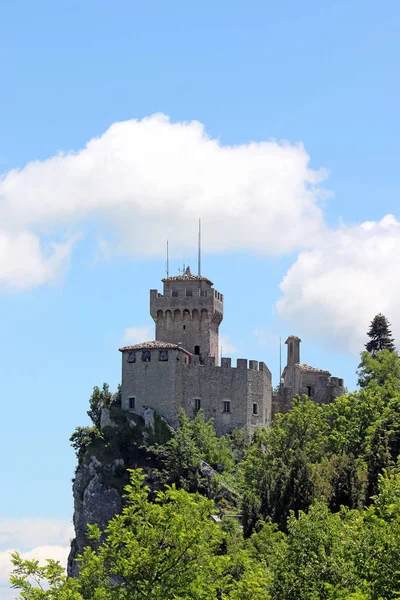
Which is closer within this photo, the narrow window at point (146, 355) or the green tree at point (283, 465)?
the green tree at point (283, 465)

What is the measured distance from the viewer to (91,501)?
3912 inches

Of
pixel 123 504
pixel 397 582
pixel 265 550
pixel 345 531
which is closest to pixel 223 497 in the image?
pixel 123 504

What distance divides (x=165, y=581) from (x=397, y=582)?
9843 mm

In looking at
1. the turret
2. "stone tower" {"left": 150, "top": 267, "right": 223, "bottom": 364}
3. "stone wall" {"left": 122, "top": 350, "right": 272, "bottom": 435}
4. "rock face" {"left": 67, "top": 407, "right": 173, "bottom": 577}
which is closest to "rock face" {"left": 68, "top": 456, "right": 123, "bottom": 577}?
"rock face" {"left": 67, "top": 407, "right": 173, "bottom": 577}

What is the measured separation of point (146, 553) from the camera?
196 ft

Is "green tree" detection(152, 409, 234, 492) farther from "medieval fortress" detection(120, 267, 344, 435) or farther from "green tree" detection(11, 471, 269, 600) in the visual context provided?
"green tree" detection(11, 471, 269, 600)

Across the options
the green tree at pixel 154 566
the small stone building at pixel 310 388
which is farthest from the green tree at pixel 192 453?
the green tree at pixel 154 566

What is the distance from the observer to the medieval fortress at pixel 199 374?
102188 millimetres

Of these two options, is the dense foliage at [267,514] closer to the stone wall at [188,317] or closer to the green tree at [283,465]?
the green tree at [283,465]

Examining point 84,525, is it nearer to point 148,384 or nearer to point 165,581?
point 148,384

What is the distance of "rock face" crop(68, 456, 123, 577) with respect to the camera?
9844cm

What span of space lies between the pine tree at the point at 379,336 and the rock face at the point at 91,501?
2875 centimetres

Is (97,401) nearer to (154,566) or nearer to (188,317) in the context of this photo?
(188,317)

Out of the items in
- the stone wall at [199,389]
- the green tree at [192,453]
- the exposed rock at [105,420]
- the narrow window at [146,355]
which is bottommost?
the green tree at [192,453]
